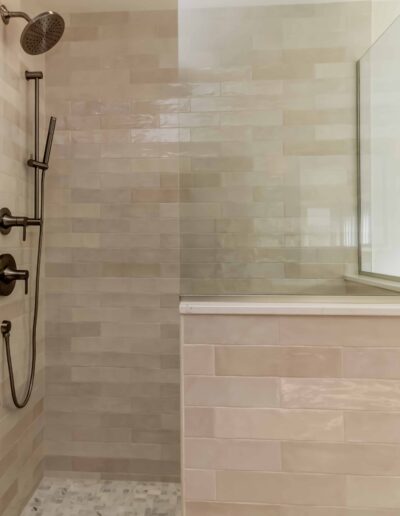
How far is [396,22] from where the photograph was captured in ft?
4.45

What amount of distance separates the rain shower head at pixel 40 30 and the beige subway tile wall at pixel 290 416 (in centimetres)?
114

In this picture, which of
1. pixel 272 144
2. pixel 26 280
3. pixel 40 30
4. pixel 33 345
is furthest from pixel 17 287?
pixel 272 144

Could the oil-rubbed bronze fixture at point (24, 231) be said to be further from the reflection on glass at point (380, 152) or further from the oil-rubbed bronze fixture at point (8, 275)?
the reflection on glass at point (380, 152)

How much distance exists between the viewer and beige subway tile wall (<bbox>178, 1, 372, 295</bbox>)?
123 centimetres

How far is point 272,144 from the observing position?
4.30 ft

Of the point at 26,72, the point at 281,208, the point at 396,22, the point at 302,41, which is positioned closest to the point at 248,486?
the point at 281,208

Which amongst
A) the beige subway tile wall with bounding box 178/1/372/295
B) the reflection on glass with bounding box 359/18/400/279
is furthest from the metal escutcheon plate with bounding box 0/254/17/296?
the reflection on glass with bounding box 359/18/400/279

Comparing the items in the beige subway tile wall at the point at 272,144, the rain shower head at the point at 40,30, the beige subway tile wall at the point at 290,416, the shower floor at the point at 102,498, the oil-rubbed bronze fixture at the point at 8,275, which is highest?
the rain shower head at the point at 40,30

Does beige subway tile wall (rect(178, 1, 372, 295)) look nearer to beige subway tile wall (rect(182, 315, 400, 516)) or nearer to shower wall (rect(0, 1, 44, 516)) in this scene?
beige subway tile wall (rect(182, 315, 400, 516))

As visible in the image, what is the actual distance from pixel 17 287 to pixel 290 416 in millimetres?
1227

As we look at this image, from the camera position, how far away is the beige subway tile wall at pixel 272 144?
1231 millimetres

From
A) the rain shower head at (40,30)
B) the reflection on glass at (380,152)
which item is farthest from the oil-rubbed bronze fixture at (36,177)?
the reflection on glass at (380,152)

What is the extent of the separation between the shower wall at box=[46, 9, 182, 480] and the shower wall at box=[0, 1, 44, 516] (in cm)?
12

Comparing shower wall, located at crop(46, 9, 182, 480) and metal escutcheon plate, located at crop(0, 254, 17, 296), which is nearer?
metal escutcheon plate, located at crop(0, 254, 17, 296)
